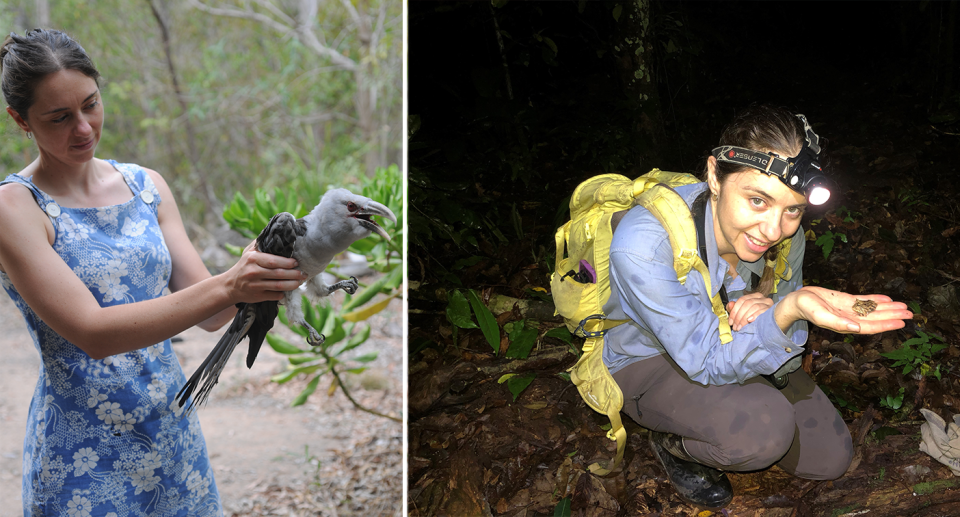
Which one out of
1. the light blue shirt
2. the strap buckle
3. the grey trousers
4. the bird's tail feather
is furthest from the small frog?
the bird's tail feather

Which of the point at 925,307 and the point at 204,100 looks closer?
the point at 925,307

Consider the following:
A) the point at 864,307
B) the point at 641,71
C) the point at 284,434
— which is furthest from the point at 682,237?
the point at 284,434

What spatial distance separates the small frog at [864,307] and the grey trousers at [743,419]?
0.44m

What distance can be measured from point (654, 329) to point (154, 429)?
1111 millimetres

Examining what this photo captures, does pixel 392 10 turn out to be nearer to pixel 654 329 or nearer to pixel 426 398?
pixel 426 398

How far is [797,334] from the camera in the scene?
1482 millimetres

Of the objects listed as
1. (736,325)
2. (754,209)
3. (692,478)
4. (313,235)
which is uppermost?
(313,235)

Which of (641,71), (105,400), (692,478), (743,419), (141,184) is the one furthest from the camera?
(641,71)

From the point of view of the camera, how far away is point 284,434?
9.59 ft

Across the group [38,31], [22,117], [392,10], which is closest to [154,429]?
[22,117]

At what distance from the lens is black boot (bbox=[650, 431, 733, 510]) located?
5.17 feet

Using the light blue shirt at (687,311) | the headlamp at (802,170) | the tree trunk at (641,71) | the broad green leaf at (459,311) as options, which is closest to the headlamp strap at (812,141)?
the headlamp at (802,170)

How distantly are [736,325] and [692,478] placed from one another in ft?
1.60

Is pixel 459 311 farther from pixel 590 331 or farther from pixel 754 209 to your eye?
pixel 754 209
